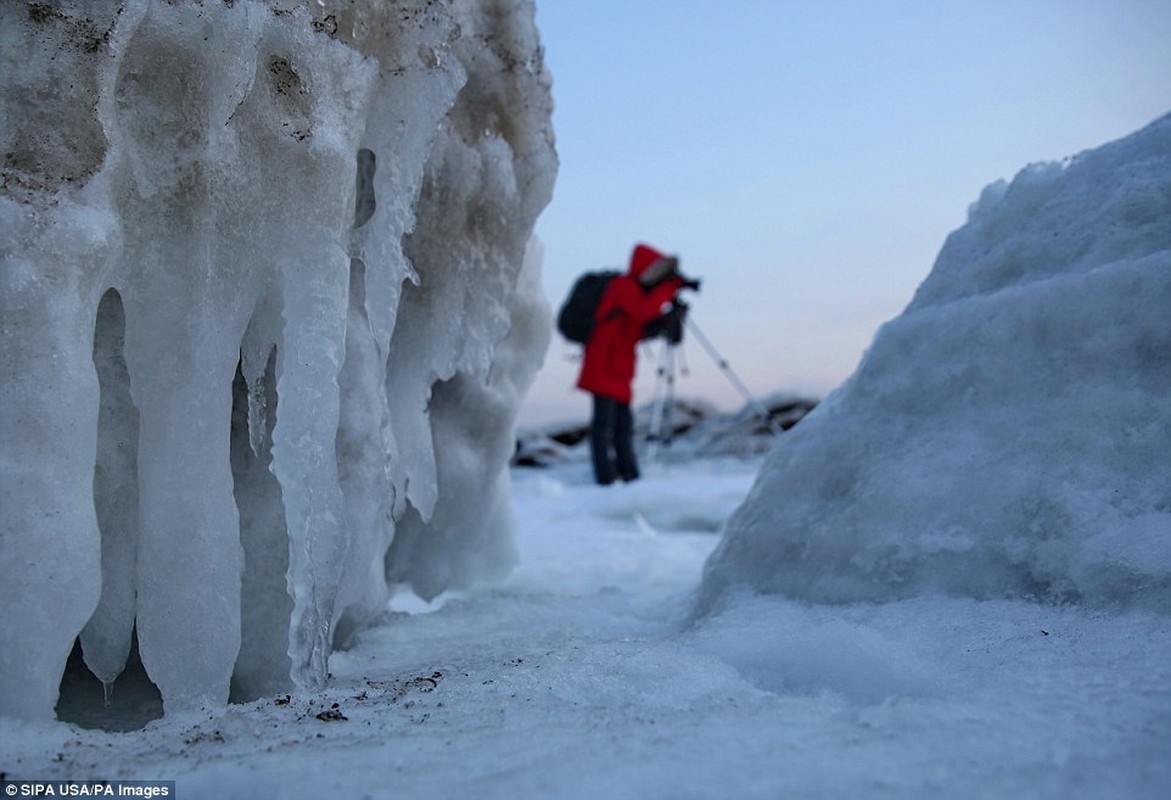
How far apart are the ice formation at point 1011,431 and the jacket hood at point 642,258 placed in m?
6.49

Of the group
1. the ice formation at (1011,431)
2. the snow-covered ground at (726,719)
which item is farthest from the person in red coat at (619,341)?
the snow-covered ground at (726,719)

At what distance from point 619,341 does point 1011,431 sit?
699 centimetres

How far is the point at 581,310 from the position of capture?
452 inches

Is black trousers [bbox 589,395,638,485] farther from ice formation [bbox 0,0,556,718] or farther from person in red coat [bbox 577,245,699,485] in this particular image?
ice formation [bbox 0,0,556,718]

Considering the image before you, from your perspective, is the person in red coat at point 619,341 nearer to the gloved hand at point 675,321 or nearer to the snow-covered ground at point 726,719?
the gloved hand at point 675,321

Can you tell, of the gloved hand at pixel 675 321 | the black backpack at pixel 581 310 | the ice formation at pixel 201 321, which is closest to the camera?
the ice formation at pixel 201 321

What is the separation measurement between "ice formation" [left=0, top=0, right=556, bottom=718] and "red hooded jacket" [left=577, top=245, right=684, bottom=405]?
20.9 feet

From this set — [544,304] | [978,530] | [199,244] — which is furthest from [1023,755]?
[544,304]

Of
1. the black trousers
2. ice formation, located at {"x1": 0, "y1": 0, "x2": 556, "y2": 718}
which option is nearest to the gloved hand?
the black trousers

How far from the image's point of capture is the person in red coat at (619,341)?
884cm

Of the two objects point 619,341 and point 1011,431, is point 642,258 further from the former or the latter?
point 1011,431

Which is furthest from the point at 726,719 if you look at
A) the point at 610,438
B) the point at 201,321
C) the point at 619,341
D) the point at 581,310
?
the point at 581,310

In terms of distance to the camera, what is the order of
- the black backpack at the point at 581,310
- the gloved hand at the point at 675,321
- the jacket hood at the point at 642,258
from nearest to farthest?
1. the jacket hood at the point at 642,258
2. the gloved hand at the point at 675,321
3. the black backpack at the point at 581,310

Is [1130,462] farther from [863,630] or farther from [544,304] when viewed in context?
[544,304]
